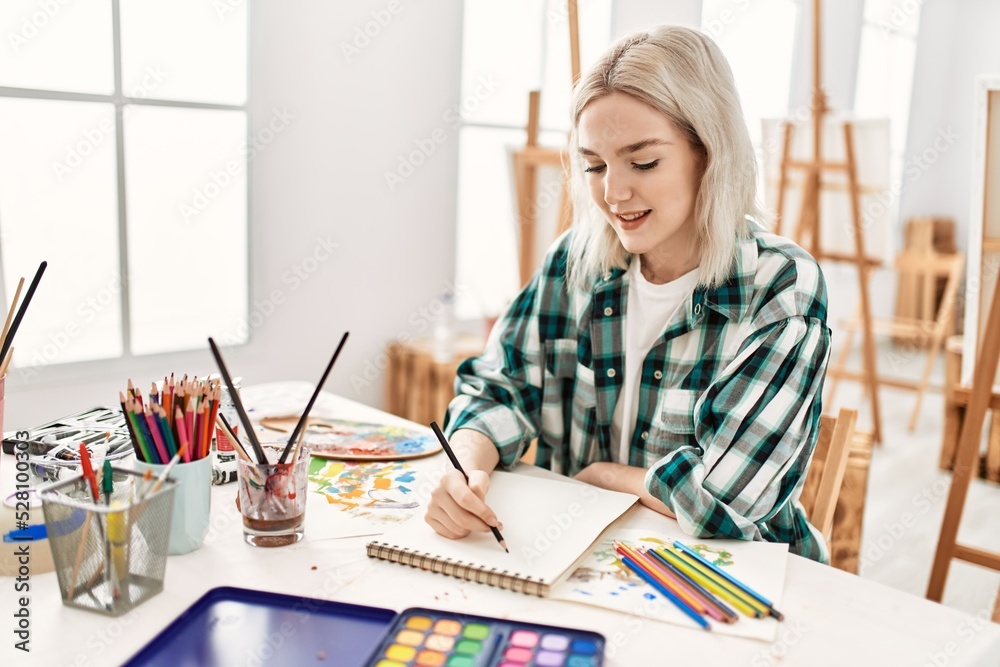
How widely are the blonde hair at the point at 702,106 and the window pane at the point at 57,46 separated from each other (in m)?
1.60

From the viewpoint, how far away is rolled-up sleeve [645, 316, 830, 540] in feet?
3.85

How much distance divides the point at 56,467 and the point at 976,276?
73.3 inches

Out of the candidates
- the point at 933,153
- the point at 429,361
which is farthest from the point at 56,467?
the point at 933,153

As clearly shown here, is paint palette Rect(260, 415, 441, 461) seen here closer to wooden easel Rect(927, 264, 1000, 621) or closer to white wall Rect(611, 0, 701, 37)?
wooden easel Rect(927, 264, 1000, 621)

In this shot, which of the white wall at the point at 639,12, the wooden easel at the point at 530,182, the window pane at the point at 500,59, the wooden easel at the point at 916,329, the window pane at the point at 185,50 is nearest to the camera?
the window pane at the point at 185,50

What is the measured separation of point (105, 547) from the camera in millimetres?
858

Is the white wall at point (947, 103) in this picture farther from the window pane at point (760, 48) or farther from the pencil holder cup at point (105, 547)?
the pencil holder cup at point (105, 547)

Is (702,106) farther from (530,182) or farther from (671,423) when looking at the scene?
(530,182)

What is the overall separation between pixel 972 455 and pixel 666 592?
1201mm

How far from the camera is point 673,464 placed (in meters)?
1.19

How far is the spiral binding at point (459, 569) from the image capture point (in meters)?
0.93

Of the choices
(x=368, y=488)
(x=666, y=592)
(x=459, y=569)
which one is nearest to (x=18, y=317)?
(x=368, y=488)

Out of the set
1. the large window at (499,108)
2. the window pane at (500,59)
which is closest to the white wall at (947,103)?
the large window at (499,108)

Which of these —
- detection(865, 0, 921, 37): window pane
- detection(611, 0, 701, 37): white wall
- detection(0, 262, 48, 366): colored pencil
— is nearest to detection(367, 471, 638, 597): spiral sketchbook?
detection(0, 262, 48, 366): colored pencil
